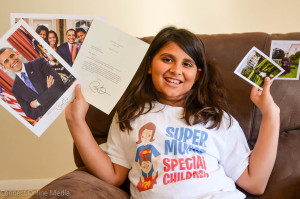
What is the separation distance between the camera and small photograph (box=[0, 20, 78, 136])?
899 mm

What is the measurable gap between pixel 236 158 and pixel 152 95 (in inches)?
16.5

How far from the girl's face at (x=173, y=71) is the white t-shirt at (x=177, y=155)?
8 centimetres

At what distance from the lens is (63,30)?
36.8 inches

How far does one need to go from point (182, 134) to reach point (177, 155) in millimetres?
85

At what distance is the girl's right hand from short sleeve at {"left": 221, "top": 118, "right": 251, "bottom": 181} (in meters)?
0.54

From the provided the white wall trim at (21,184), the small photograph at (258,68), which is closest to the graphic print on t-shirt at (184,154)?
the small photograph at (258,68)

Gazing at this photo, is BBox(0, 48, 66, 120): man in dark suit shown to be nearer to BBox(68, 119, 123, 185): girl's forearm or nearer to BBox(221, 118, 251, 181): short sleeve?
BBox(68, 119, 123, 185): girl's forearm

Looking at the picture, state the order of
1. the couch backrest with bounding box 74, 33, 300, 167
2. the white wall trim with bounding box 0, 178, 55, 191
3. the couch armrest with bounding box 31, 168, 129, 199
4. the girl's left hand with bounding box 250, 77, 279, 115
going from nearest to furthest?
the couch armrest with bounding box 31, 168, 129, 199, the girl's left hand with bounding box 250, 77, 279, 115, the couch backrest with bounding box 74, 33, 300, 167, the white wall trim with bounding box 0, 178, 55, 191

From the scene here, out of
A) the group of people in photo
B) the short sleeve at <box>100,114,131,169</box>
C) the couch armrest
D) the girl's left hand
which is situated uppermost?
the group of people in photo

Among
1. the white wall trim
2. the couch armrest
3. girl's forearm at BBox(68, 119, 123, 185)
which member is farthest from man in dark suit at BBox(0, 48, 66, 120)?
the white wall trim

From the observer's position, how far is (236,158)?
102cm
